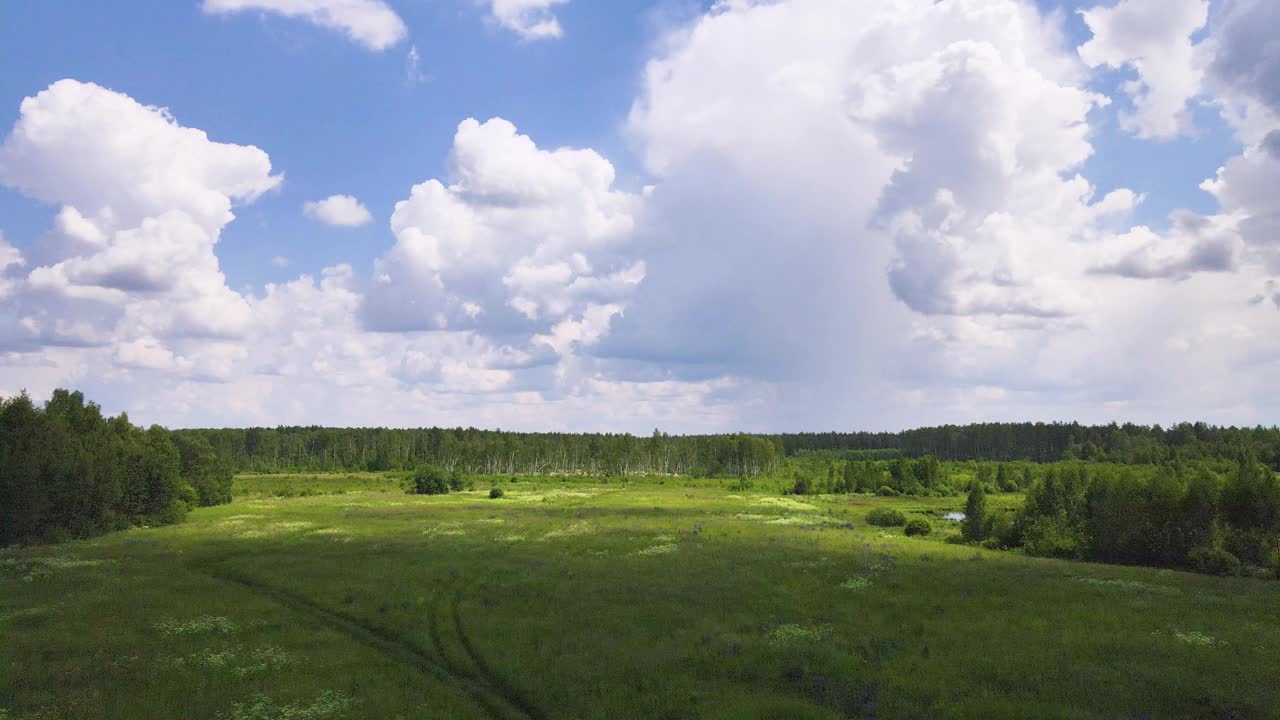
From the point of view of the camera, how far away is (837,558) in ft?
157

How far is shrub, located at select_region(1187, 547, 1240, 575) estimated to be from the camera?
50.5 metres

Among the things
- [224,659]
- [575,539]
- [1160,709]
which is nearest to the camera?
[1160,709]

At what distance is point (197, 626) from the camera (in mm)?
31781

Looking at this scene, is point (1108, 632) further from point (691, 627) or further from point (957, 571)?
point (691, 627)

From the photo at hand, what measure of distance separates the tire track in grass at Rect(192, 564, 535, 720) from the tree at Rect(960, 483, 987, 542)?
54.0 metres

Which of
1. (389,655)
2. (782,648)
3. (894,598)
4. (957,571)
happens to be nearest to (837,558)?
(957,571)

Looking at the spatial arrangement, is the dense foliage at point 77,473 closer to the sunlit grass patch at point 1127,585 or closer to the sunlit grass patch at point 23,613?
the sunlit grass patch at point 23,613

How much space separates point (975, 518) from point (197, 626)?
63732mm

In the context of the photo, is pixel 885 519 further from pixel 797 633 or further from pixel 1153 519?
pixel 797 633

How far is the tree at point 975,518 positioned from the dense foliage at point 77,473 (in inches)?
3314

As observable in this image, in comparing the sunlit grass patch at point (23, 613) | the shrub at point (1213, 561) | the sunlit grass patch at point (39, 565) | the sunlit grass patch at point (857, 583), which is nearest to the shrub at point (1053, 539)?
the shrub at point (1213, 561)

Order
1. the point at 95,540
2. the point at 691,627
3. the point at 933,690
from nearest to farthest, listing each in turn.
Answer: the point at 933,690, the point at 691,627, the point at 95,540

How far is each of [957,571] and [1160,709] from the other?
2270 centimetres

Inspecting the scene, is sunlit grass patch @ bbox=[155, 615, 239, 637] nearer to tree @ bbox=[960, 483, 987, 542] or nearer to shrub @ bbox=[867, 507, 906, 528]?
tree @ bbox=[960, 483, 987, 542]
